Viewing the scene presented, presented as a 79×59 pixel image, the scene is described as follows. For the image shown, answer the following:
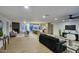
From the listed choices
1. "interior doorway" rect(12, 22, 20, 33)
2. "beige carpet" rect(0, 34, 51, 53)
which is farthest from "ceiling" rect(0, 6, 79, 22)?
"interior doorway" rect(12, 22, 20, 33)

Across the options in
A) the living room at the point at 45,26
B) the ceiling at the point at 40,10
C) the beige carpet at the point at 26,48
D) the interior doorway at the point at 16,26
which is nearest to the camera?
the ceiling at the point at 40,10

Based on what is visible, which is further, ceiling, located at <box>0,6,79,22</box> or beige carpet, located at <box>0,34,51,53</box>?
beige carpet, located at <box>0,34,51,53</box>

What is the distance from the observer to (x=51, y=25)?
13.5m

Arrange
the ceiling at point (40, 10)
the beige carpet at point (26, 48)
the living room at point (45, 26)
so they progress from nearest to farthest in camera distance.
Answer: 1. the ceiling at point (40, 10)
2. the living room at point (45, 26)
3. the beige carpet at point (26, 48)

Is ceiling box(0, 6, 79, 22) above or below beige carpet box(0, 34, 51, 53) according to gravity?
above

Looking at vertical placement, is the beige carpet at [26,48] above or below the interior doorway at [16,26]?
below

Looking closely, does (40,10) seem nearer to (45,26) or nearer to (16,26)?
(45,26)

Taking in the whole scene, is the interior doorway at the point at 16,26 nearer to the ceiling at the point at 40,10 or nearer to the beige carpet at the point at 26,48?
the beige carpet at the point at 26,48

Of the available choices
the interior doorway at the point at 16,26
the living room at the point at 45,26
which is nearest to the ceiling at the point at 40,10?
the living room at the point at 45,26

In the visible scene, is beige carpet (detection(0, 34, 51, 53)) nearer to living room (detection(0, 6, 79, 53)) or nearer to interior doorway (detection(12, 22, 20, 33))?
living room (detection(0, 6, 79, 53))

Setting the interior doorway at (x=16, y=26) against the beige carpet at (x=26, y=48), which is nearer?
the beige carpet at (x=26, y=48)
